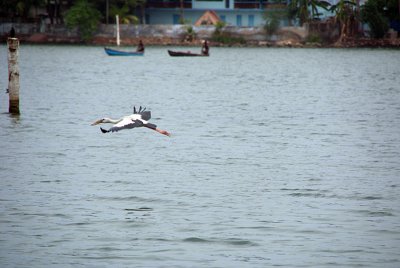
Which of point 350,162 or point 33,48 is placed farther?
point 33,48

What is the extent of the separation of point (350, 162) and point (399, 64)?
62849 millimetres

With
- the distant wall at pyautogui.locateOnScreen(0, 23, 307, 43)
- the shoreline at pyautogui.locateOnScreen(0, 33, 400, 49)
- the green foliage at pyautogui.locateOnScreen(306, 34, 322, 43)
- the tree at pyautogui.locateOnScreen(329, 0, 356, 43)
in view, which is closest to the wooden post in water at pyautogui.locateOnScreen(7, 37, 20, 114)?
the tree at pyautogui.locateOnScreen(329, 0, 356, 43)

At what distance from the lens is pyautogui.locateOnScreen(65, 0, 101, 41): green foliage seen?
104 meters

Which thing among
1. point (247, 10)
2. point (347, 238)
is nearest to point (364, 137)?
point (347, 238)

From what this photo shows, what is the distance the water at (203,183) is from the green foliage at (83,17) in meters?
56.4

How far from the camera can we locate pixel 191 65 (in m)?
86.2

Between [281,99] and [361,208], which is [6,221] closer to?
[361,208]

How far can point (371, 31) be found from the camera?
359 ft

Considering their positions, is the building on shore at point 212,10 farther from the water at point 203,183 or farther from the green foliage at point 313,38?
the water at point 203,183

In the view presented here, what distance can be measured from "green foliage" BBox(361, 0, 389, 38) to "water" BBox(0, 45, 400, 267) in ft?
187

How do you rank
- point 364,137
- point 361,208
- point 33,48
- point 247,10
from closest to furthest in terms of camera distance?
point 361,208
point 364,137
point 33,48
point 247,10

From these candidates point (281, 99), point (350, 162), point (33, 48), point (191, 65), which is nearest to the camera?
point (350, 162)

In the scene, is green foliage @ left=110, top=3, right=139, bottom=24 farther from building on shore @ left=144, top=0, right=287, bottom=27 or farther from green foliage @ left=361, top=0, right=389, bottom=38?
green foliage @ left=361, top=0, right=389, bottom=38

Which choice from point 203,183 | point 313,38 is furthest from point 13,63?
point 313,38
